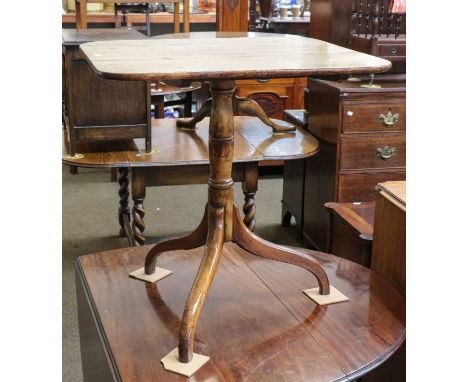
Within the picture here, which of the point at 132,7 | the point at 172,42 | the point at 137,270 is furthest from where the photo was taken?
the point at 132,7

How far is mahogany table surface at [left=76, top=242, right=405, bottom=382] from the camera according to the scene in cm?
115

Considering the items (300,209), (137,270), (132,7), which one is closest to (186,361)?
(137,270)

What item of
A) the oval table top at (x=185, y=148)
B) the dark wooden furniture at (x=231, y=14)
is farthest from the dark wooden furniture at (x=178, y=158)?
the dark wooden furniture at (x=231, y=14)

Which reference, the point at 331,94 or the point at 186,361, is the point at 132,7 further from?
the point at 186,361

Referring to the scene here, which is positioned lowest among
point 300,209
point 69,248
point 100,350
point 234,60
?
point 69,248

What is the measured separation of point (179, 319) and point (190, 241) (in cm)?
15

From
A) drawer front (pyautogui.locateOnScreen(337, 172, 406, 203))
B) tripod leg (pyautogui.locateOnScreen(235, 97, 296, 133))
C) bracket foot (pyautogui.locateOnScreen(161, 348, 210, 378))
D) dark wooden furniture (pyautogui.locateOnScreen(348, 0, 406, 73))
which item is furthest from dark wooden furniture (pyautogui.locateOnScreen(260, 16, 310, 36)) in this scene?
bracket foot (pyautogui.locateOnScreen(161, 348, 210, 378))

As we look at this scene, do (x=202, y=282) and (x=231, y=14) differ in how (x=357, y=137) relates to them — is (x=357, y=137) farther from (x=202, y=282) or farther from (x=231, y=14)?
(x=202, y=282)

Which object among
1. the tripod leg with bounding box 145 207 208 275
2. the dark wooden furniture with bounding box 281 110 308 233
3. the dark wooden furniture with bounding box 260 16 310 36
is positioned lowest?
the dark wooden furniture with bounding box 281 110 308 233

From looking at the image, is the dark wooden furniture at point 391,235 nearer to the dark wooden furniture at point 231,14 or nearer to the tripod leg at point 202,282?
the tripod leg at point 202,282

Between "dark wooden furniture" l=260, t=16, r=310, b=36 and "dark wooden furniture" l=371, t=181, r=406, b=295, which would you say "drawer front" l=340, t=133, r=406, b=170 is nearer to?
"dark wooden furniture" l=371, t=181, r=406, b=295

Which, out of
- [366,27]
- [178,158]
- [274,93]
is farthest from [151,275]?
→ [274,93]

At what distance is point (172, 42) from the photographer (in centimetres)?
140

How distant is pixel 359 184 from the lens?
284cm
